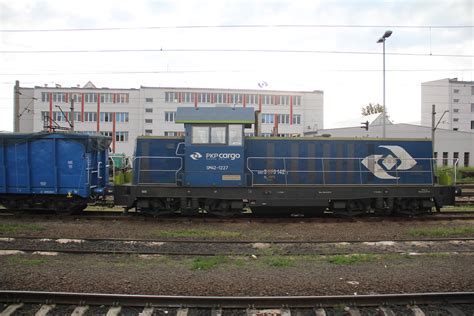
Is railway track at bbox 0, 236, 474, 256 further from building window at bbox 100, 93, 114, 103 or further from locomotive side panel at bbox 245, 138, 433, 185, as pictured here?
building window at bbox 100, 93, 114, 103

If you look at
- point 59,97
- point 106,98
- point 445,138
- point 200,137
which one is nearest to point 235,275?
point 200,137

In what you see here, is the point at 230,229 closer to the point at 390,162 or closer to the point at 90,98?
the point at 390,162

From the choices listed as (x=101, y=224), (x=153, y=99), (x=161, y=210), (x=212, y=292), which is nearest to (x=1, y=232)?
(x=101, y=224)

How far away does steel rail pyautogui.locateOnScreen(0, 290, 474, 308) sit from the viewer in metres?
5.39

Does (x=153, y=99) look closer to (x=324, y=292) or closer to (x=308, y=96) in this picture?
(x=308, y=96)

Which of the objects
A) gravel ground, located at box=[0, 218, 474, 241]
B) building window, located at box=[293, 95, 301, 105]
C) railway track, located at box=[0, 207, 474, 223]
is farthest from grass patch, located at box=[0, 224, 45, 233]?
building window, located at box=[293, 95, 301, 105]

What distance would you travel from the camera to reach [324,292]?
19.3ft

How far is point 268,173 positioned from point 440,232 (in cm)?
553

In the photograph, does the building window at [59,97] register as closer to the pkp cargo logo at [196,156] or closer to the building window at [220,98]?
the building window at [220,98]

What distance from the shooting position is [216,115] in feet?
39.3

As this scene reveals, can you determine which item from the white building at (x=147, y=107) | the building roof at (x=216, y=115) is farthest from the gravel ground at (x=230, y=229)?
the white building at (x=147, y=107)

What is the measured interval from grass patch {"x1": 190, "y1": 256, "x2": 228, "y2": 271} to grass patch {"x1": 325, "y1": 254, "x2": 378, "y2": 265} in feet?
7.60

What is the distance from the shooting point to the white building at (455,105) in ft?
227

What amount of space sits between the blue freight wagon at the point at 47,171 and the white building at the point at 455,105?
69.8 m
